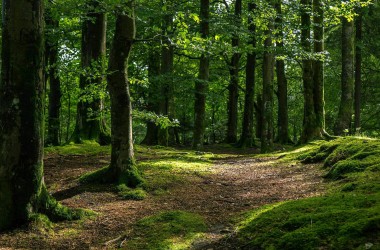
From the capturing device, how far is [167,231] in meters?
5.15

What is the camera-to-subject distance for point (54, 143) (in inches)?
686

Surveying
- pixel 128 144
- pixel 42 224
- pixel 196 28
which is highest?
pixel 196 28

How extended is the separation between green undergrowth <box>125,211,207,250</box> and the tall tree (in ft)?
5.72

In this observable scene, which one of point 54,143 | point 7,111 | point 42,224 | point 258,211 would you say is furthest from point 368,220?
point 54,143

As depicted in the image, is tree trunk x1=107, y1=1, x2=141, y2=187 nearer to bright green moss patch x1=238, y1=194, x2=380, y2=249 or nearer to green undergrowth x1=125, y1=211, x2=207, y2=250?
green undergrowth x1=125, y1=211, x2=207, y2=250

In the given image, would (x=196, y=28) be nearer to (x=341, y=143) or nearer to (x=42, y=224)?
(x=341, y=143)

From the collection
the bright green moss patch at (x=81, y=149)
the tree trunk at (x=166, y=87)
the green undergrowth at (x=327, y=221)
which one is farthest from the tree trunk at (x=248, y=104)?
the green undergrowth at (x=327, y=221)

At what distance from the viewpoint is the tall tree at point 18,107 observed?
17.7 feet

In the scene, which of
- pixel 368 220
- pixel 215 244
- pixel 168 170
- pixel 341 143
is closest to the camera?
pixel 368 220

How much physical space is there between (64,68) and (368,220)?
6.62 metres

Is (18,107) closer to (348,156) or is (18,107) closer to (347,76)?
(348,156)

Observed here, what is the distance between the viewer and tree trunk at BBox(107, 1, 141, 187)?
8039mm

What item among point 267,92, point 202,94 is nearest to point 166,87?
point 202,94

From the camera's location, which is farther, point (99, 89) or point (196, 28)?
point (196, 28)
